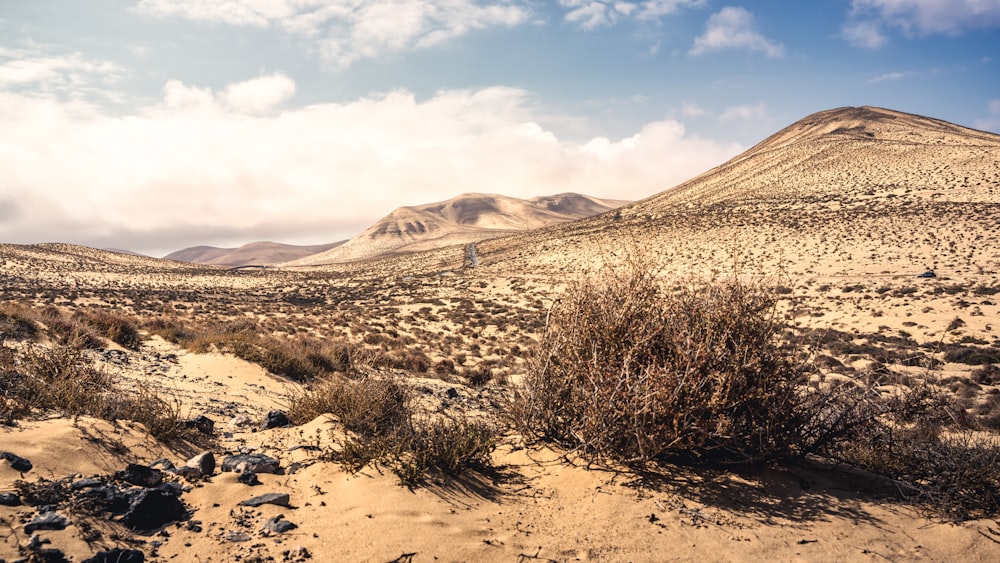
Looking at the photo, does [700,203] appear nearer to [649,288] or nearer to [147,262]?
[649,288]

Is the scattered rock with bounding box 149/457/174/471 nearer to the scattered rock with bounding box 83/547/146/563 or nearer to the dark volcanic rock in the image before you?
the dark volcanic rock

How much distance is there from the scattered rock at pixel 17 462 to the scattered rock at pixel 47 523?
885 millimetres

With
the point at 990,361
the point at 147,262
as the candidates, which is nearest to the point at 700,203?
the point at 990,361

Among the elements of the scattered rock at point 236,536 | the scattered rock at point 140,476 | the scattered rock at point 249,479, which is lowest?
the scattered rock at point 236,536

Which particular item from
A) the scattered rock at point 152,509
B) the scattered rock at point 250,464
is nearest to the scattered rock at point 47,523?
the scattered rock at point 152,509

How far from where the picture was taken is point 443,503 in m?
4.71

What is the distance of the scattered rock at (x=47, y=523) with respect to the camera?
11.5 ft

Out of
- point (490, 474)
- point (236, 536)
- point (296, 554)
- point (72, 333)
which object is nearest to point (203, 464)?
point (236, 536)

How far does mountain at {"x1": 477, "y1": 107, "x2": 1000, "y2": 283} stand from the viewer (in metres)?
34.4

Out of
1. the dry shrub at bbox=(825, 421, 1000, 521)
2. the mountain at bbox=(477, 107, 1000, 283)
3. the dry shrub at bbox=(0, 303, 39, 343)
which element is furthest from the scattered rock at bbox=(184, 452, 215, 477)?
the mountain at bbox=(477, 107, 1000, 283)

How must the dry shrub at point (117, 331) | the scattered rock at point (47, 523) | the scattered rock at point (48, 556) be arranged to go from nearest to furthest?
the scattered rock at point (48, 556)
the scattered rock at point (47, 523)
the dry shrub at point (117, 331)

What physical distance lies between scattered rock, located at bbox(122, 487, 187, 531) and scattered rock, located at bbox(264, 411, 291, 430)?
102 inches

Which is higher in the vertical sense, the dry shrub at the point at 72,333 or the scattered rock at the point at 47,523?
the dry shrub at the point at 72,333

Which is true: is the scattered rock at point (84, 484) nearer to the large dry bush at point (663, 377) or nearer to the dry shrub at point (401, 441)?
the dry shrub at point (401, 441)
